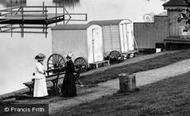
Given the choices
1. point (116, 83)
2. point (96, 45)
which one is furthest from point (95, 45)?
point (116, 83)

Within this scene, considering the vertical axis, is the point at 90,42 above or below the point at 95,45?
above

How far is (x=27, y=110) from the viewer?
9977mm

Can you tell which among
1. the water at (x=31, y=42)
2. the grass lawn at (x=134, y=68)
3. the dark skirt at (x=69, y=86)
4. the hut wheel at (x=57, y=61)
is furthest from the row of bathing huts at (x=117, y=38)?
the dark skirt at (x=69, y=86)

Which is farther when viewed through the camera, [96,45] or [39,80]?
[96,45]

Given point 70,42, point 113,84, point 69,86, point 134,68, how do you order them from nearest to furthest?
point 69,86, point 113,84, point 134,68, point 70,42

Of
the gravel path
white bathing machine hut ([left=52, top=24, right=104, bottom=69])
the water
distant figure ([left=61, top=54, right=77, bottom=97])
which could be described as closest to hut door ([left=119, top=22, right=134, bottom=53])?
white bathing machine hut ([left=52, top=24, right=104, bottom=69])

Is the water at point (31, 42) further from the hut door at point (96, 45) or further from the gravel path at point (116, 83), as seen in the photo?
the gravel path at point (116, 83)

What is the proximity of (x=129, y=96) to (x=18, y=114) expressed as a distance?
286 inches

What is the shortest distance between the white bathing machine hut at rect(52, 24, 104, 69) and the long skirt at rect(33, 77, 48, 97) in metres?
10.4

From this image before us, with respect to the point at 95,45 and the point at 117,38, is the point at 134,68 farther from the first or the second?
the point at 117,38

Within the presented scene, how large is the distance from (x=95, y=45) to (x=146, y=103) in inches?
600

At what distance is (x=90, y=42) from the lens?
29.4 m

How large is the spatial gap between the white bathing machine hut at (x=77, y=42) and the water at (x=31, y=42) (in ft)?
23.1

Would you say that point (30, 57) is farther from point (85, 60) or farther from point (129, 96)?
point (129, 96)
